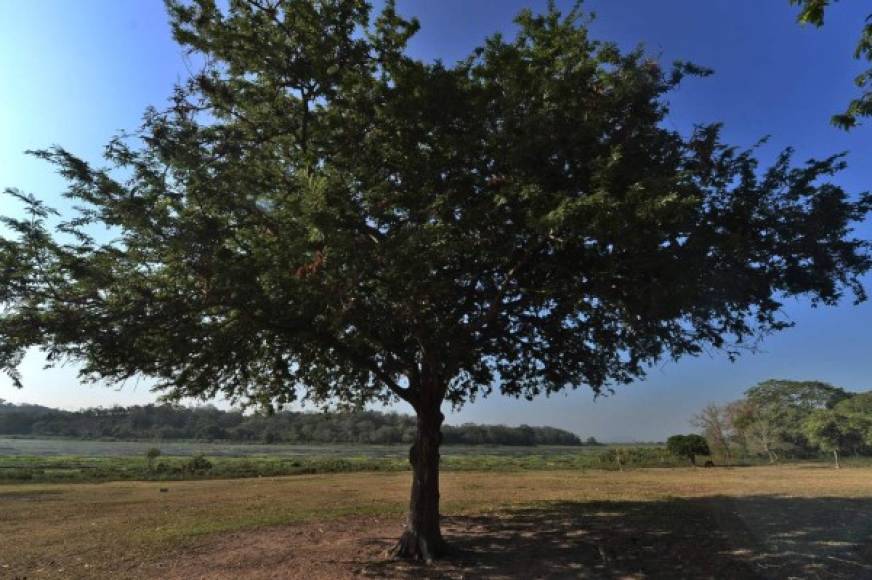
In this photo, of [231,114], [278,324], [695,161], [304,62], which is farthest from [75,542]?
[695,161]

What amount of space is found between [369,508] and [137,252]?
39.1 feet

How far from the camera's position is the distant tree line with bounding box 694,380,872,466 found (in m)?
44.5

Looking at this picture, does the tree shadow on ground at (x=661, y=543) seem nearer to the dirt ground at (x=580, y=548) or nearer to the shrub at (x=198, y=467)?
the dirt ground at (x=580, y=548)

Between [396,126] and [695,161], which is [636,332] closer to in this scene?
[695,161]

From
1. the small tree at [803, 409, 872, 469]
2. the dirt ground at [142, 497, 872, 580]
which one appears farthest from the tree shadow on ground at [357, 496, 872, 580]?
the small tree at [803, 409, 872, 469]

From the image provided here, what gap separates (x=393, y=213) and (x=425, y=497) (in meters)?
5.59

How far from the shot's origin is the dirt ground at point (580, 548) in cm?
930

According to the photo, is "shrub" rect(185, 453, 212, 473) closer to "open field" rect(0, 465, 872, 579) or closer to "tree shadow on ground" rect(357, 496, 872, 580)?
"open field" rect(0, 465, 872, 579)

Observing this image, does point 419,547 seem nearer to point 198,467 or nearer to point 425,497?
point 425,497

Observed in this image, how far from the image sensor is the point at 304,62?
8945 mm

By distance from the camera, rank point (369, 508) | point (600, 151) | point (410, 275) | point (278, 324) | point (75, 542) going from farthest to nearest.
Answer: point (369, 508)
point (75, 542)
point (278, 324)
point (600, 151)
point (410, 275)

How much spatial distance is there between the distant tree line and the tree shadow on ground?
34506mm

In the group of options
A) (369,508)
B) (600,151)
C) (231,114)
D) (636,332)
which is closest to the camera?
(600,151)

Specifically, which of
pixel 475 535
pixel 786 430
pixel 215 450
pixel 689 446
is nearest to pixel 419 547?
→ pixel 475 535
